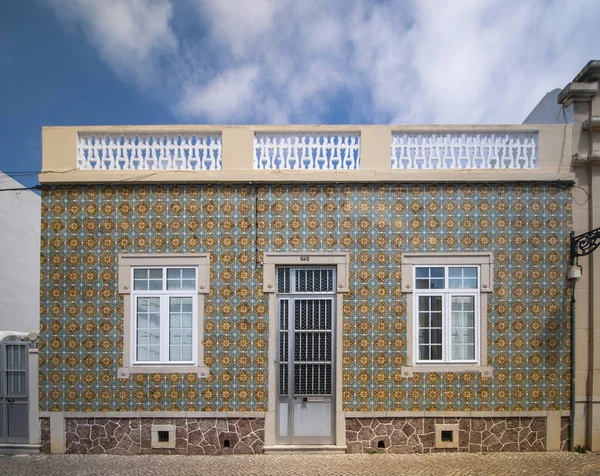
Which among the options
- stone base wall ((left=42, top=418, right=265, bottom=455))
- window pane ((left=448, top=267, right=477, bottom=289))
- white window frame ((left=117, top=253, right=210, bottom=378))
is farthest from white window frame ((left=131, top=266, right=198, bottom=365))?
window pane ((left=448, top=267, right=477, bottom=289))

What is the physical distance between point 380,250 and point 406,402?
222 cm

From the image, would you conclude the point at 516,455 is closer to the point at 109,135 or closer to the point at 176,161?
the point at 176,161

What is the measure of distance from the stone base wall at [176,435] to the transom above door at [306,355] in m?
0.50

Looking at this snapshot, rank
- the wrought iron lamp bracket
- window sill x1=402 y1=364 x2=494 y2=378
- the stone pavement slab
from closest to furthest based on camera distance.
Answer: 1. the stone pavement slab
2. the wrought iron lamp bracket
3. window sill x1=402 y1=364 x2=494 y2=378

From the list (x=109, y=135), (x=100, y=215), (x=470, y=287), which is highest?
(x=109, y=135)

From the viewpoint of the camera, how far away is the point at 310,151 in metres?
5.95

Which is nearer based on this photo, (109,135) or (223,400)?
(223,400)

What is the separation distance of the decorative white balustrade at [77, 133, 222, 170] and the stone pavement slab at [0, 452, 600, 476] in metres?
4.18

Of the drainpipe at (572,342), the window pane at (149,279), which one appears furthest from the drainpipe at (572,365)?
the window pane at (149,279)

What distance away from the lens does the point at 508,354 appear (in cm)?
566

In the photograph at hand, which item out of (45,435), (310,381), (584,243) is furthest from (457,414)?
(45,435)

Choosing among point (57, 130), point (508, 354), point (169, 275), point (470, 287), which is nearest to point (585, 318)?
point (508, 354)

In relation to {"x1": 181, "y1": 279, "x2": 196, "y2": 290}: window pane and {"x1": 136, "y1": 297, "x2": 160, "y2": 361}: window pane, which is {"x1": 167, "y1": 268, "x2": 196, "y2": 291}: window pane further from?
{"x1": 136, "y1": 297, "x2": 160, "y2": 361}: window pane

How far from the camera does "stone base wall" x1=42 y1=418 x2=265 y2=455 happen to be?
18.4 feet
